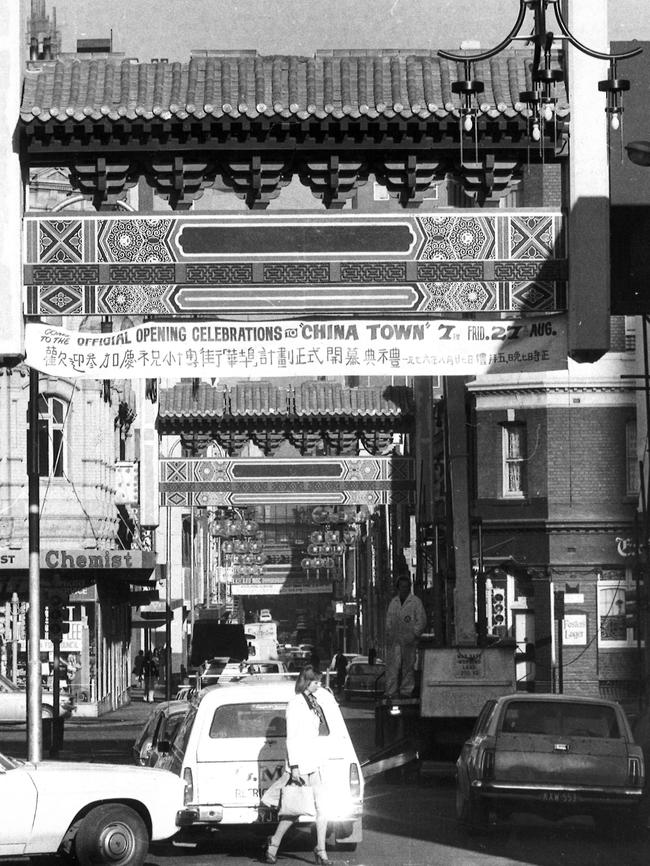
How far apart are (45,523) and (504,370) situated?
97.0ft

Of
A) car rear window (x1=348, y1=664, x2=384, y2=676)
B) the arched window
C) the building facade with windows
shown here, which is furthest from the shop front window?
the arched window

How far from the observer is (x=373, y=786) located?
22172mm

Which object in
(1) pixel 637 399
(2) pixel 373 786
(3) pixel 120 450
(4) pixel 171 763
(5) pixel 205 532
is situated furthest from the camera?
(5) pixel 205 532

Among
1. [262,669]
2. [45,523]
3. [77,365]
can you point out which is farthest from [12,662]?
[77,365]

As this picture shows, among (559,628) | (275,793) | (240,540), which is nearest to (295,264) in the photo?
(275,793)

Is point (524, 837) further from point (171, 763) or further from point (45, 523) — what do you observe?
point (45, 523)

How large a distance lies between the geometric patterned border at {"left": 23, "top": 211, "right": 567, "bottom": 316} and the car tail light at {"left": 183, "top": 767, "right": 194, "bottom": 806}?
16.6 ft

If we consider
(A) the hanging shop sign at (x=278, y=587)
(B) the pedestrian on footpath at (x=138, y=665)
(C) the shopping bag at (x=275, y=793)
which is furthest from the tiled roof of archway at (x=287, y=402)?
(A) the hanging shop sign at (x=278, y=587)

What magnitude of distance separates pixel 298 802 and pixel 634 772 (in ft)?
12.4

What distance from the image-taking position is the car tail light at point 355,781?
15.3 metres

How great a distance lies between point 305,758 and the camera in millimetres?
14867

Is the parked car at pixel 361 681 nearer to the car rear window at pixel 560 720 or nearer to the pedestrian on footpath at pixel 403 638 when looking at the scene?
the pedestrian on footpath at pixel 403 638

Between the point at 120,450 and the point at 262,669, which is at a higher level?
the point at 120,450

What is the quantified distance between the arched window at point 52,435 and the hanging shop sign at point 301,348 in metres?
27.6
